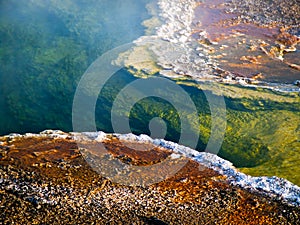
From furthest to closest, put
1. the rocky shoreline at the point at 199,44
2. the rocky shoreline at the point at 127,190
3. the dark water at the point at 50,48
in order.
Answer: the rocky shoreline at the point at 199,44 → the dark water at the point at 50,48 → the rocky shoreline at the point at 127,190

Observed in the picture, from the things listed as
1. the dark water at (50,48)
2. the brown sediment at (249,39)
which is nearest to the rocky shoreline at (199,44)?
the brown sediment at (249,39)

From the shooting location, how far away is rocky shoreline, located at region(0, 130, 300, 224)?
2.79m

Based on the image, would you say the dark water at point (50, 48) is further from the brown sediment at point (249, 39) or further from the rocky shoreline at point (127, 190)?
the brown sediment at point (249, 39)

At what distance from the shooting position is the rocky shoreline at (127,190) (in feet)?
9.16

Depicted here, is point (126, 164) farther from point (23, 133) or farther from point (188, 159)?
point (23, 133)

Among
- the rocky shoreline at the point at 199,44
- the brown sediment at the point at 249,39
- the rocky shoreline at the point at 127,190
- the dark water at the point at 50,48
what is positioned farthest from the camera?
the brown sediment at the point at 249,39

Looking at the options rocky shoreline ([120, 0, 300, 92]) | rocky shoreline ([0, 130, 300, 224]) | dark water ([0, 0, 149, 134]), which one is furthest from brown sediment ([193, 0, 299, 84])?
rocky shoreline ([0, 130, 300, 224])

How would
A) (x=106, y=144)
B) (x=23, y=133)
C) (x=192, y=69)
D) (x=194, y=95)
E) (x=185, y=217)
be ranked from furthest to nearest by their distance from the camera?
(x=192, y=69)
(x=194, y=95)
(x=23, y=133)
(x=106, y=144)
(x=185, y=217)

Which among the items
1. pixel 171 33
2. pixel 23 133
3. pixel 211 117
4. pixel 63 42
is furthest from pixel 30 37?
pixel 211 117

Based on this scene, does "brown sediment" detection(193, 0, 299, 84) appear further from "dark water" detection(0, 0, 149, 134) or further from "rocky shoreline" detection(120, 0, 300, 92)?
"dark water" detection(0, 0, 149, 134)

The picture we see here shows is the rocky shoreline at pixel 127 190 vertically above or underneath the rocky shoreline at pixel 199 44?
underneath

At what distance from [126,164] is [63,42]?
331 cm

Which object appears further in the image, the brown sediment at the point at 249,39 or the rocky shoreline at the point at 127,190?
the brown sediment at the point at 249,39

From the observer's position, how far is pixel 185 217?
2809mm
